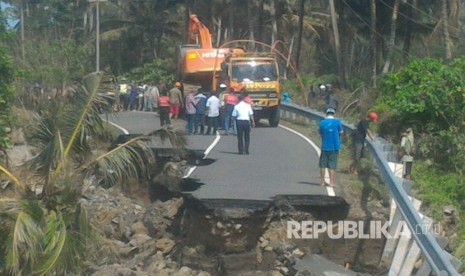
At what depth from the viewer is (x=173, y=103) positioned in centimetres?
3331

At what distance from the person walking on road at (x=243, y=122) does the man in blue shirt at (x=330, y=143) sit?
496cm

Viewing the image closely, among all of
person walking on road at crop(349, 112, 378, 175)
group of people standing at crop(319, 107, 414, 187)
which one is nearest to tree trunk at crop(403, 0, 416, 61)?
person walking on road at crop(349, 112, 378, 175)

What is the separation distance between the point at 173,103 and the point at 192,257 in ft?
52.5

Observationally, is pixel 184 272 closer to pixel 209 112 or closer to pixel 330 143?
pixel 330 143

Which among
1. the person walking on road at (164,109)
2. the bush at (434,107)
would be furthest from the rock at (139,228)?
the person walking on road at (164,109)

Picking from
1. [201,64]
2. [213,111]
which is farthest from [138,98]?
[213,111]

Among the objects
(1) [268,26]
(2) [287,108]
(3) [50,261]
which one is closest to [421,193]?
(3) [50,261]

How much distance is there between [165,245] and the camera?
1908cm

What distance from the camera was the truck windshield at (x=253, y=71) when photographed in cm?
3538

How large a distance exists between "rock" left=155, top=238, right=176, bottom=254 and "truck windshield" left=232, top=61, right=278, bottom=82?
1638 cm

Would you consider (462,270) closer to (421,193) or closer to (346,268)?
(346,268)

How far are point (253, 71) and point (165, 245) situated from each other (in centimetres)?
1719

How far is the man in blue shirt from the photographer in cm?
1961

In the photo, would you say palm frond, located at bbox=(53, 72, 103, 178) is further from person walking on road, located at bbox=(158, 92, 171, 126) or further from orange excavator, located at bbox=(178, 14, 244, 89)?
orange excavator, located at bbox=(178, 14, 244, 89)
